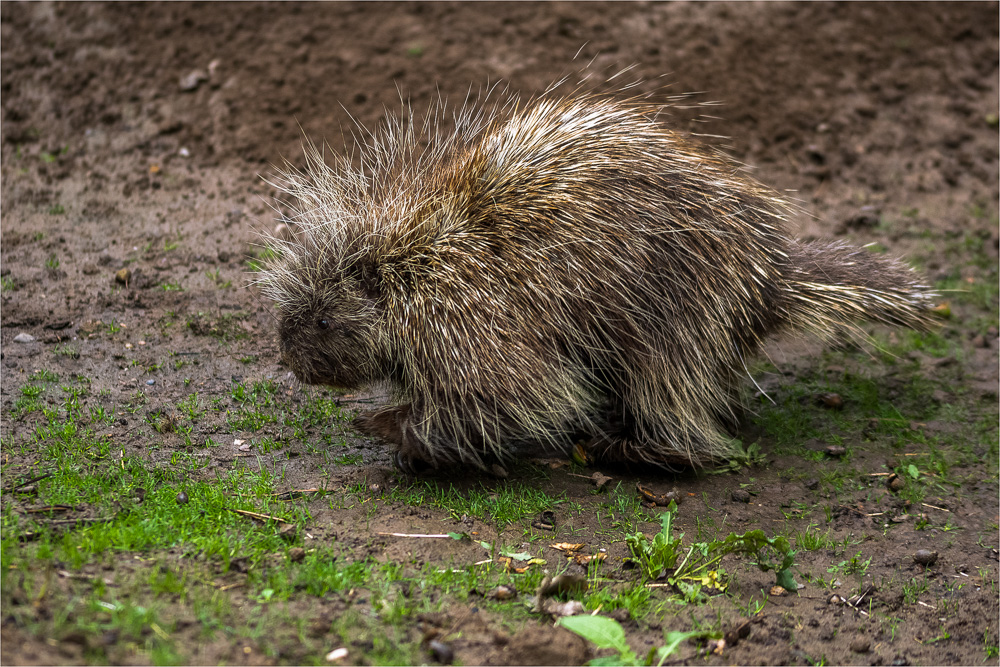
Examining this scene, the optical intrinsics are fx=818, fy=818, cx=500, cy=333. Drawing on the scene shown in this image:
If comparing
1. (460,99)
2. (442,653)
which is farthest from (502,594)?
(460,99)

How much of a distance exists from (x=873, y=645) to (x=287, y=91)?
5.69 metres

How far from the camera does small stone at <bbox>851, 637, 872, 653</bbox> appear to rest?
3.01 metres

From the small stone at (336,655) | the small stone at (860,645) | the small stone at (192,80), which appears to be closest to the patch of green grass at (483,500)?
the small stone at (336,655)

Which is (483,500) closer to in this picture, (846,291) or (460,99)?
(846,291)

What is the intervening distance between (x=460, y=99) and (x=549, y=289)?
11.2 ft

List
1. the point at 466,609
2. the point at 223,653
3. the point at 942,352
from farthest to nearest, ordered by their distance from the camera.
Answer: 1. the point at 942,352
2. the point at 466,609
3. the point at 223,653

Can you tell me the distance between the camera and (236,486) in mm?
3492

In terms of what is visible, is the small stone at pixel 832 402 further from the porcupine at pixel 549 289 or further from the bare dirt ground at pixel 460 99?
the porcupine at pixel 549 289

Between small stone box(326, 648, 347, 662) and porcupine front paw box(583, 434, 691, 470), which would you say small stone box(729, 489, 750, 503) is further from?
small stone box(326, 648, 347, 662)

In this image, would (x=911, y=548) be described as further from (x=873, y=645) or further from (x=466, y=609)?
(x=466, y=609)

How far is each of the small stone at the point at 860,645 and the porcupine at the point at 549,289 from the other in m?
1.21

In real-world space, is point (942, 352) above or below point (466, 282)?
below

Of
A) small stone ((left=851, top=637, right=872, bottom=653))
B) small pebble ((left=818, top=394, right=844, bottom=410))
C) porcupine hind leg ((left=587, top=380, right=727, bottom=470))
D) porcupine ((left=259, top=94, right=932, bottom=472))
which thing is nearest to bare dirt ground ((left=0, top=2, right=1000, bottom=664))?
small stone ((left=851, top=637, right=872, bottom=653))

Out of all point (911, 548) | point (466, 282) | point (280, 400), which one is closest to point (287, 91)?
point (280, 400)
